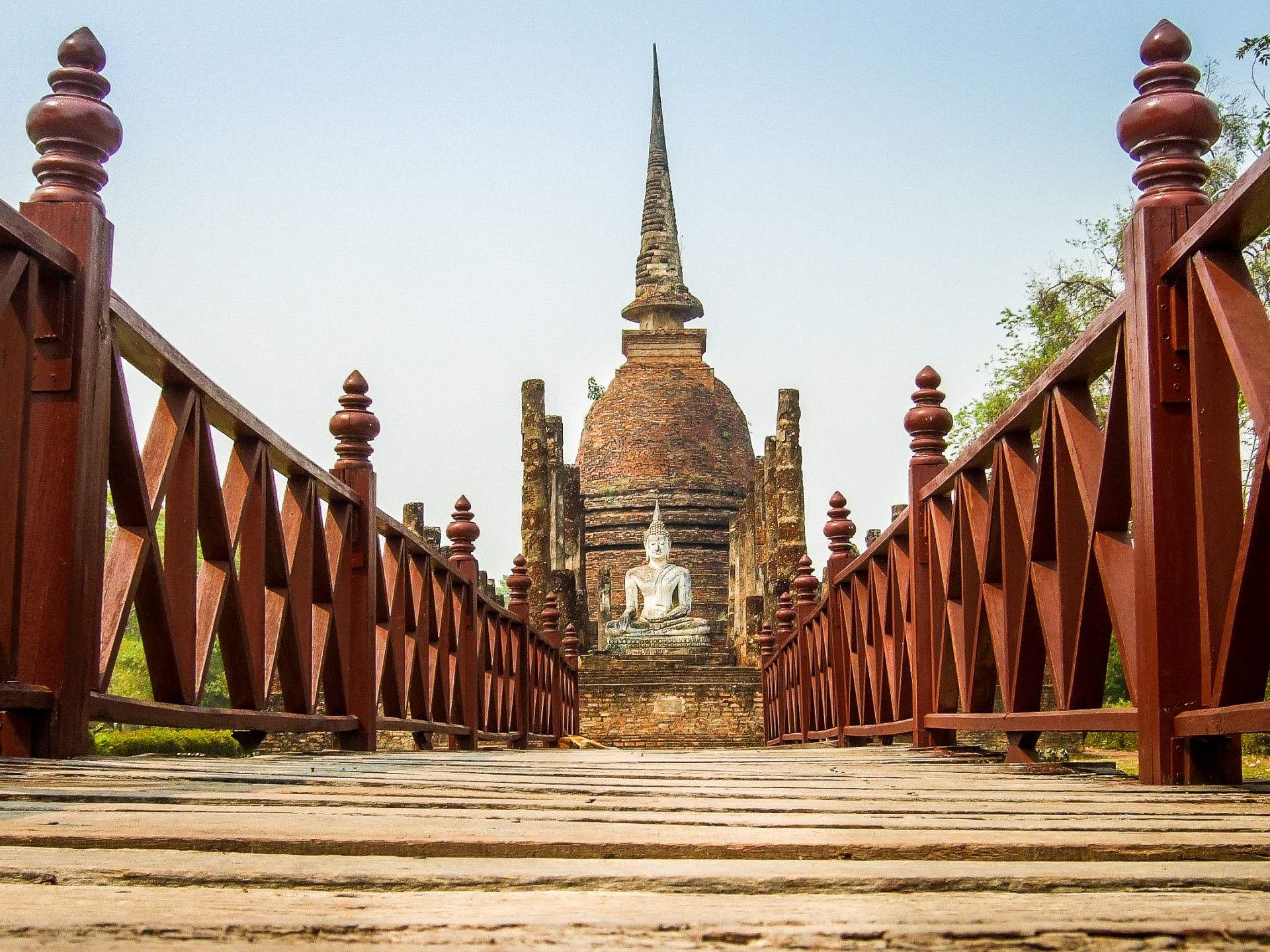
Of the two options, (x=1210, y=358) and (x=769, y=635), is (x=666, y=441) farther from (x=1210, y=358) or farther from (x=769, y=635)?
(x=1210, y=358)

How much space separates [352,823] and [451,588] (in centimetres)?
501

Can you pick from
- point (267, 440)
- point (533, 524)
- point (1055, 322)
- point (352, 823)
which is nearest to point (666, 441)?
point (533, 524)

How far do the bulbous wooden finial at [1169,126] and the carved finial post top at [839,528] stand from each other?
4.65 m

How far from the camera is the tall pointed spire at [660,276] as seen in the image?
34344 millimetres

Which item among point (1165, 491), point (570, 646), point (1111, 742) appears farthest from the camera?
point (1111, 742)

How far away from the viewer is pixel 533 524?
23531 millimetres

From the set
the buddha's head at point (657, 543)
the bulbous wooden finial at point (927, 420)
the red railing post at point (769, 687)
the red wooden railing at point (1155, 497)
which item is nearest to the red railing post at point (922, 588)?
the bulbous wooden finial at point (927, 420)

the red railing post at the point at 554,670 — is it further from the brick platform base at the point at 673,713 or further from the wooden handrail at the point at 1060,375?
the wooden handrail at the point at 1060,375

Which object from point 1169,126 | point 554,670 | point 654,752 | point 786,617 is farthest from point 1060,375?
point 554,670

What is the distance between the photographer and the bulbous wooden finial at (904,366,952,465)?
5.18m

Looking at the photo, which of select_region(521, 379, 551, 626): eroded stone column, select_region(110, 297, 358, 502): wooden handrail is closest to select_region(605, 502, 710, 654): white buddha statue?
select_region(521, 379, 551, 626): eroded stone column

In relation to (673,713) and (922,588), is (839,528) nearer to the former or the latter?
(922,588)

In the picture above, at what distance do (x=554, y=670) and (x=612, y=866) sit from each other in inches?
467

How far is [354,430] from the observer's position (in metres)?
5.25
